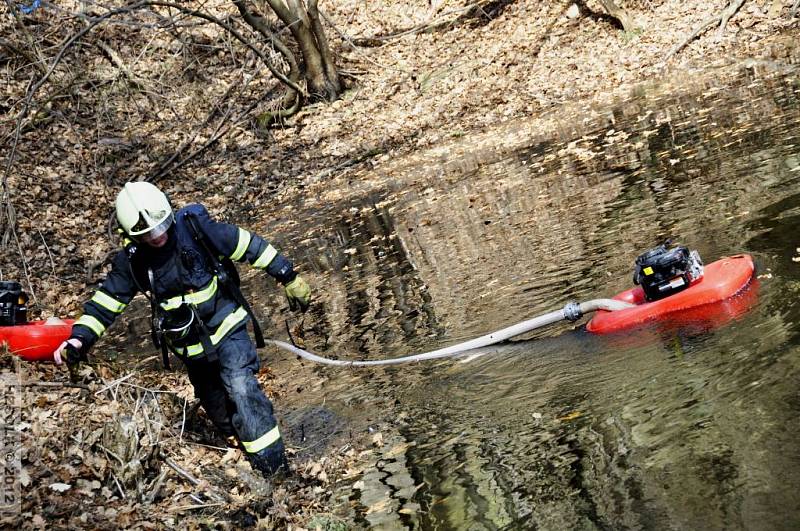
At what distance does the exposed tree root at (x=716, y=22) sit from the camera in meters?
19.0

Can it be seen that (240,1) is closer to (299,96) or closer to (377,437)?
(299,96)

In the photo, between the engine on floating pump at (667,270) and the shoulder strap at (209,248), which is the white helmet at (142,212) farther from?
the engine on floating pump at (667,270)

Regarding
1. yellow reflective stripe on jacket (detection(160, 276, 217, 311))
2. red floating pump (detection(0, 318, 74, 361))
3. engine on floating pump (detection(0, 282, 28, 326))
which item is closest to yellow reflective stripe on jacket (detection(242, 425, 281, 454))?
yellow reflective stripe on jacket (detection(160, 276, 217, 311))

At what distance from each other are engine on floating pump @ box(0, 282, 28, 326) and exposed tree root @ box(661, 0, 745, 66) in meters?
15.1

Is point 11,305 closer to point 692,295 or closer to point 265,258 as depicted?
point 265,258

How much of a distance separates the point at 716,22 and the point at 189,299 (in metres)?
16.9

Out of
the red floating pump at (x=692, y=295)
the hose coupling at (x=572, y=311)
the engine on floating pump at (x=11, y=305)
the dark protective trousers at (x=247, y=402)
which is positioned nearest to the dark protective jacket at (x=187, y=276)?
the dark protective trousers at (x=247, y=402)

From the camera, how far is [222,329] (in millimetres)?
5809

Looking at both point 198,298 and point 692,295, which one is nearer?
point 198,298

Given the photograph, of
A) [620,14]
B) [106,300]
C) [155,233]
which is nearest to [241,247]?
[155,233]

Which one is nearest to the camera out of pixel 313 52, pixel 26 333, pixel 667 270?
pixel 667 270

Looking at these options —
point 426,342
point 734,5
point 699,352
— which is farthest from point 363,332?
point 734,5

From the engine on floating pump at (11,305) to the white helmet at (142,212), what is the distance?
248 centimetres

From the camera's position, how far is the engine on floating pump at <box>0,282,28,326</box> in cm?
737
